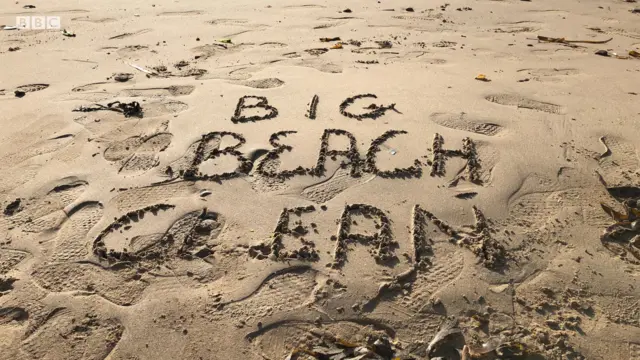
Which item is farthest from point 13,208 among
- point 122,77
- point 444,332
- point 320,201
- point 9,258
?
point 444,332

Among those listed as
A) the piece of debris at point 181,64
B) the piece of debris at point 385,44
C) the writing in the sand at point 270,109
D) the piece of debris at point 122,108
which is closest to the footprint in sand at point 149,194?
the writing in the sand at point 270,109

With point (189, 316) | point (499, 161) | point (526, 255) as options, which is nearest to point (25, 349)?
point (189, 316)

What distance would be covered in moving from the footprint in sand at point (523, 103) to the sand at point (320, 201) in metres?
0.02

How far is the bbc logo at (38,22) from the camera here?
558 centimetres

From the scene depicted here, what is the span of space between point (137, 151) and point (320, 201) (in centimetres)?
137

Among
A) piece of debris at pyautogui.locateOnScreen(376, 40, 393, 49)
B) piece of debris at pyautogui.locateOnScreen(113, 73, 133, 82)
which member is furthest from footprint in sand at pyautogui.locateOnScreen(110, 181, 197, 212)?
piece of debris at pyautogui.locateOnScreen(376, 40, 393, 49)

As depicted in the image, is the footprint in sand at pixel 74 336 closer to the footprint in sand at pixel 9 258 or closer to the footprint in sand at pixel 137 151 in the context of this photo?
the footprint in sand at pixel 9 258

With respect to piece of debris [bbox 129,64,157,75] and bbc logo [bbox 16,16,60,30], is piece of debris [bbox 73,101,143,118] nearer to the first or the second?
piece of debris [bbox 129,64,157,75]

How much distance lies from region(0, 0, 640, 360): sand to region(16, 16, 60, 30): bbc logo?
2.83 feet

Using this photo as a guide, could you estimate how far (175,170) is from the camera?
297cm

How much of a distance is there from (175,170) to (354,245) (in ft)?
4.23

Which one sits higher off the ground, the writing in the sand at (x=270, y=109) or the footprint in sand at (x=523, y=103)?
the footprint in sand at (x=523, y=103)

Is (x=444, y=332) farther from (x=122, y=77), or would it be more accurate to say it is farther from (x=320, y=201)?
(x=122, y=77)

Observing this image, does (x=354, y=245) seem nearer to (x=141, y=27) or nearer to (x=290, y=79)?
(x=290, y=79)
